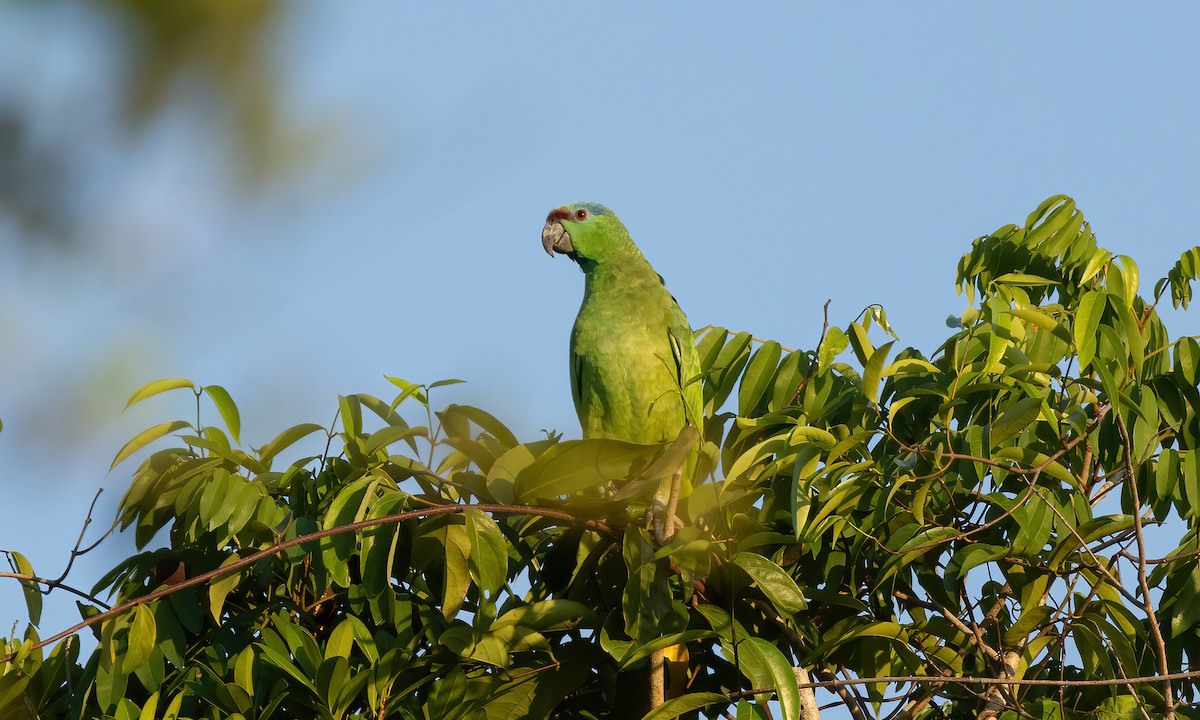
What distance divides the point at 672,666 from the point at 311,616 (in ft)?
3.11

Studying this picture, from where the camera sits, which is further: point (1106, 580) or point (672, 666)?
point (672, 666)

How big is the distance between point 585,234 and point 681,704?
227 cm

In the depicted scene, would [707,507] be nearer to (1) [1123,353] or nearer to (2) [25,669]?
(1) [1123,353]

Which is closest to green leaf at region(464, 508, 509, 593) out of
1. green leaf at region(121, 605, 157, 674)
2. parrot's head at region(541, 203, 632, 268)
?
green leaf at region(121, 605, 157, 674)

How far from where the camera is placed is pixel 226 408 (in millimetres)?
2971

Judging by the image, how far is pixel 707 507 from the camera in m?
3.03

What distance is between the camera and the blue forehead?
4.55 metres

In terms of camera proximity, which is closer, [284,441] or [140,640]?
[140,640]

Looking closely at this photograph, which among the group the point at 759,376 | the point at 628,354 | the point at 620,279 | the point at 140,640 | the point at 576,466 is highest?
the point at 620,279

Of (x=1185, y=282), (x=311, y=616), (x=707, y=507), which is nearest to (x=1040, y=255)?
(x=1185, y=282)

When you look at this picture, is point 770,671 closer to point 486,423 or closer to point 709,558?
point 709,558

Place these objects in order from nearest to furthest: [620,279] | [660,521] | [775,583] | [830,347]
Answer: [775,583] < [660,521] < [830,347] < [620,279]

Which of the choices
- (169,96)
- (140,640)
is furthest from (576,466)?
(169,96)

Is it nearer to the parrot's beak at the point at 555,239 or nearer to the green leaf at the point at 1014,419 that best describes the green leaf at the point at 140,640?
the green leaf at the point at 1014,419
